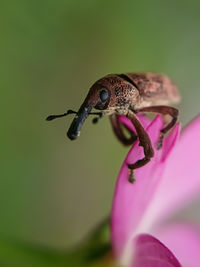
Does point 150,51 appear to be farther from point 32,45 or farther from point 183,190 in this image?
point 183,190

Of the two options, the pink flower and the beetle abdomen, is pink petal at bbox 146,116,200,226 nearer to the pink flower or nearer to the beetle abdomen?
the pink flower

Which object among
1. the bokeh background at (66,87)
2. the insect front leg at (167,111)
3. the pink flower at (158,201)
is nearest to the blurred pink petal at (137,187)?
the pink flower at (158,201)

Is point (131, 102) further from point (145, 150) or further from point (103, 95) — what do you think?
point (145, 150)

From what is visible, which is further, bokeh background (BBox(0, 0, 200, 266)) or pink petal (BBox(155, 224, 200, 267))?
bokeh background (BBox(0, 0, 200, 266))

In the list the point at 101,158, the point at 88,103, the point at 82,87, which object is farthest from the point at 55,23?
the point at 88,103

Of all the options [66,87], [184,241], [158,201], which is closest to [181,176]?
[158,201]

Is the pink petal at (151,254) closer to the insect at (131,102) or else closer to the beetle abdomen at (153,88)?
the insect at (131,102)

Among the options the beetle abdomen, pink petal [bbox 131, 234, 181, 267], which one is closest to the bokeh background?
the beetle abdomen

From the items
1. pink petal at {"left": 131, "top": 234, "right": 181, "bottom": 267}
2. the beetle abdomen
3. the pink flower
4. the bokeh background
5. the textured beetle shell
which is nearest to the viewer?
pink petal at {"left": 131, "top": 234, "right": 181, "bottom": 267}
